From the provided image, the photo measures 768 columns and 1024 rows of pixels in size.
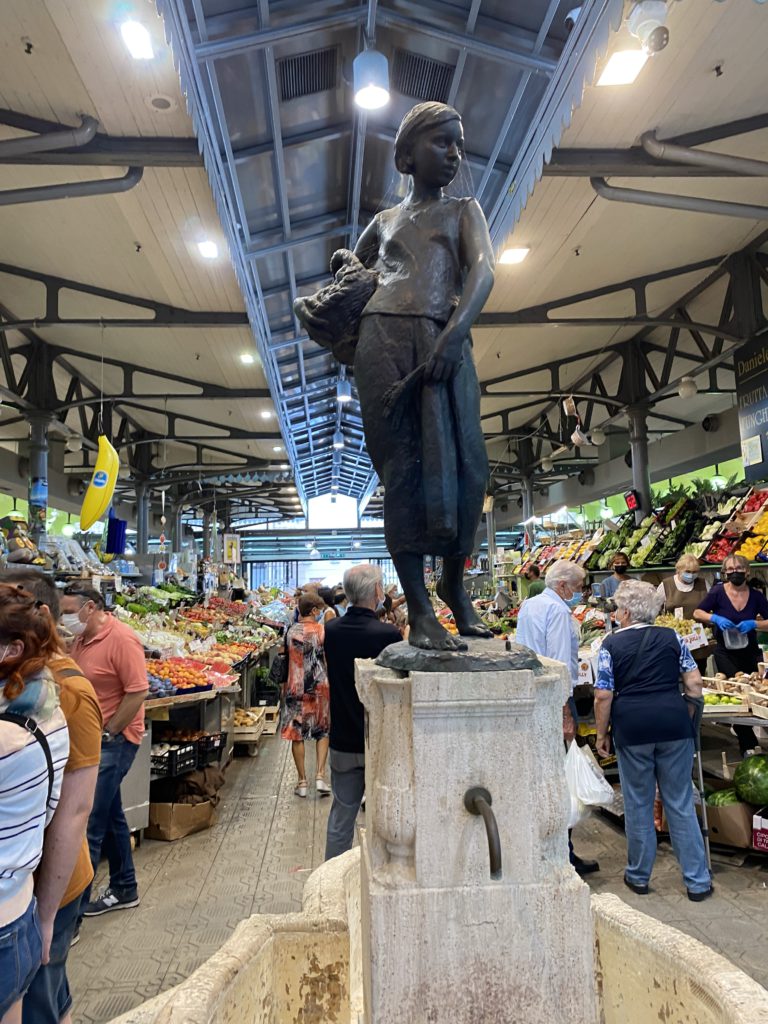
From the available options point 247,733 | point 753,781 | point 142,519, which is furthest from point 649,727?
point 142,519

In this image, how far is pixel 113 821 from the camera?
12.5 ft

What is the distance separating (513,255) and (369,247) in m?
6.28

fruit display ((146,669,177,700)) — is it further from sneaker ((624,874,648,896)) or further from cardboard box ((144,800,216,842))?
sneaker ((624,874,648,896))

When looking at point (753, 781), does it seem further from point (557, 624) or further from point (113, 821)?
point (113, 821)

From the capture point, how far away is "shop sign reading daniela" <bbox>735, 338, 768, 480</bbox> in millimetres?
8117

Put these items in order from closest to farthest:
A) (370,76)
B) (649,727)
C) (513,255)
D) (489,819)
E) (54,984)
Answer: (489,819) < (54,984) < (649,727) < (370,76) < (513,255)

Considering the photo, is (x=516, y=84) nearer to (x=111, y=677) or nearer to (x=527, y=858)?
(x=111, y=677)

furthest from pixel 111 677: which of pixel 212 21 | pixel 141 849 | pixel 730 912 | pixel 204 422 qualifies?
pixel 204 422

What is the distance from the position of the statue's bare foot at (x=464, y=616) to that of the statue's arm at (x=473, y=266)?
705 mm

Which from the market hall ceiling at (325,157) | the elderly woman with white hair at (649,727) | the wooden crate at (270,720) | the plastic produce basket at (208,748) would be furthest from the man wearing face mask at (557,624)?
the wooden crate at (270,720)

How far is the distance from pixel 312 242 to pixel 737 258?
212 inches

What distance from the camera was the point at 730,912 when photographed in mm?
3715

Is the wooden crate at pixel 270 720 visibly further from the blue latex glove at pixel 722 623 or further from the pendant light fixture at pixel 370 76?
the pendant light fixture at pixel 370 76

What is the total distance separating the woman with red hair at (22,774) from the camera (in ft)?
6.08
